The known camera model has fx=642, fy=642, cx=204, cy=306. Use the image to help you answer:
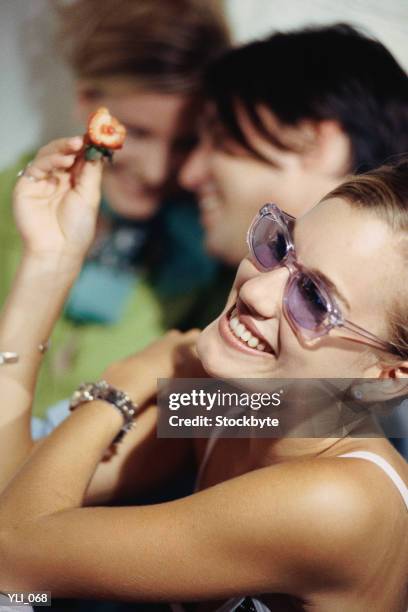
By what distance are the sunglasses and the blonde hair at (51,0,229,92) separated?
935 mm

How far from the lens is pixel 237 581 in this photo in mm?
696

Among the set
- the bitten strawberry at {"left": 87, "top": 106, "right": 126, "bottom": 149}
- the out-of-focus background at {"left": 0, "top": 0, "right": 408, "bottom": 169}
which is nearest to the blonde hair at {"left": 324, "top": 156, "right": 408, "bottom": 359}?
the bitten strawberry at {"left": 87, "top": 106, "right": 126, "bottom": 149}

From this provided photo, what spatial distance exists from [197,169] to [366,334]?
904 millimetres

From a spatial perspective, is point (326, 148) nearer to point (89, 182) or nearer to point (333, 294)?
point (89, 182)

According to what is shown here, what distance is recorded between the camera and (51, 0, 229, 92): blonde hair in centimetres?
156

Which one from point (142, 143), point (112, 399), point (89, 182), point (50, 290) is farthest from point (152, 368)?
point (142, 143)

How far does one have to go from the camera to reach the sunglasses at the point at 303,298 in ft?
2.27

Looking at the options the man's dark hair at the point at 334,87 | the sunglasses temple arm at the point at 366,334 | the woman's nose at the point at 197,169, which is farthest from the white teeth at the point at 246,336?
the woman's nose at the point at 197,169

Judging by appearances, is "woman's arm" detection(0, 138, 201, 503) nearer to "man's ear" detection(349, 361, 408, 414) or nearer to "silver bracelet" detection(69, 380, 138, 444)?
"silver bracelet" detection(69, 380, 138, 444)

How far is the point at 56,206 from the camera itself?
3.32 ft

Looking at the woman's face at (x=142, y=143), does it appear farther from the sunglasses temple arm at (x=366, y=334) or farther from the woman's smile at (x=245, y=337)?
the sunglasses temple arm at (x=366, y=334)

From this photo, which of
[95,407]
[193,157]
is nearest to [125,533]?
[95,407]

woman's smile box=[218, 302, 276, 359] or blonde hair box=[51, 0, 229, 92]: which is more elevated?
blonde hair box=[51, 0, 229, 92]

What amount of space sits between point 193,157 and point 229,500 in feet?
3.33
